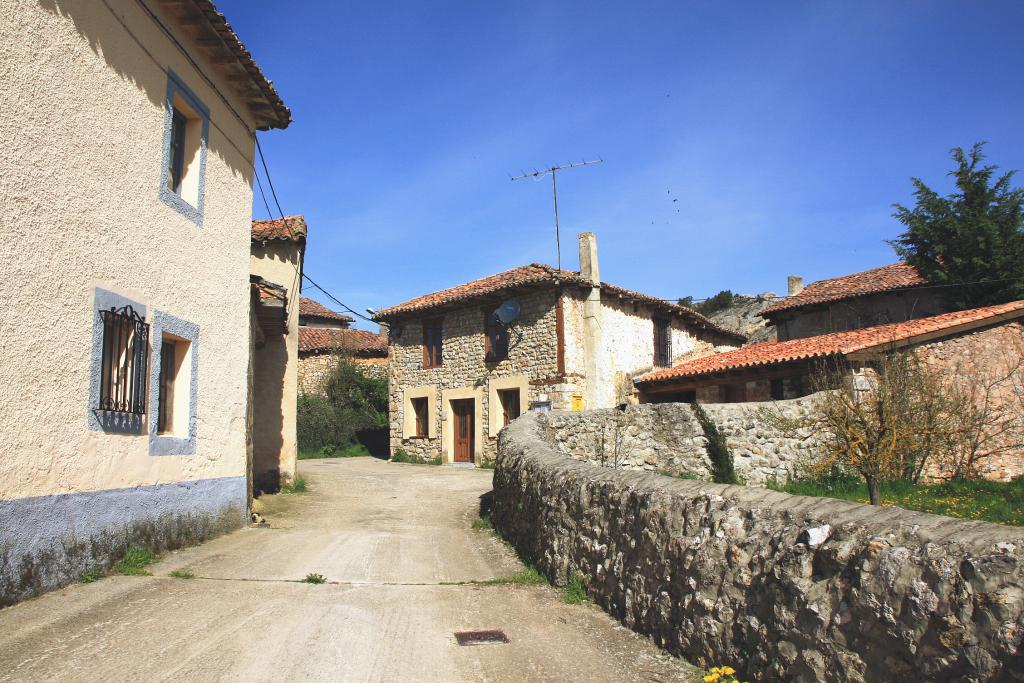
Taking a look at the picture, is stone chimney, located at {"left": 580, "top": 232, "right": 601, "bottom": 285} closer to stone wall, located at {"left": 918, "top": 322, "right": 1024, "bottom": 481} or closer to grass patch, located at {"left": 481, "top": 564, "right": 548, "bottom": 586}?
stone wall, located at {"left": 918, "top": 322, "right": 1024, "bottom": 481}

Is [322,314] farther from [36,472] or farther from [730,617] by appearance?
[730,617]

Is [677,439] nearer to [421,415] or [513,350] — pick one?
Result: [513,350]

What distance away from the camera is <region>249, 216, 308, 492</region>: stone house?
1293cm

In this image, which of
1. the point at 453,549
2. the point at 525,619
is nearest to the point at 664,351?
the point at 453,549

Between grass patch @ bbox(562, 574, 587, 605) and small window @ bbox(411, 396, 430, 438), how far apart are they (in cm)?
1744

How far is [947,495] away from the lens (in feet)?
33.6

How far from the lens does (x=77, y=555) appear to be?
18.9 feet

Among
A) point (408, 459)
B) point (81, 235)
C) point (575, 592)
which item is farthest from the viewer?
point (408, 459)

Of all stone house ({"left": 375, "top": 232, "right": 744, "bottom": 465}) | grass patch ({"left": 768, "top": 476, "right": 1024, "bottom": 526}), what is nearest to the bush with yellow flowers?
grass patch ({"left": 768, "top": 476, "right": 1024, "bottom": 526})

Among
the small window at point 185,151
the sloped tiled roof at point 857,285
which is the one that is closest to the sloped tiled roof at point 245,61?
the small window at point 185,151

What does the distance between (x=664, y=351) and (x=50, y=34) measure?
2020 cm

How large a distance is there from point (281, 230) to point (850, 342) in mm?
12230

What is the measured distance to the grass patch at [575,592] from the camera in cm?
575

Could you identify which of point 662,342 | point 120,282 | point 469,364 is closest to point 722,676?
point 120,282
